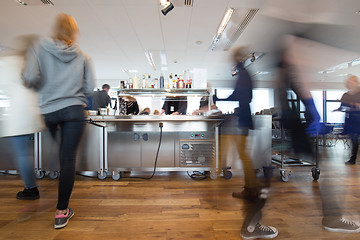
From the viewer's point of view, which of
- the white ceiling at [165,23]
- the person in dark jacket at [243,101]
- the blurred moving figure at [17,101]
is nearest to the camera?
the blurred moving figure at [17,101]

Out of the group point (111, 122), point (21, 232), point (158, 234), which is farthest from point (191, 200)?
point (111, 122)

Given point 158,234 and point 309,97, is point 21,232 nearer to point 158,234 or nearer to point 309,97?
point 158,234

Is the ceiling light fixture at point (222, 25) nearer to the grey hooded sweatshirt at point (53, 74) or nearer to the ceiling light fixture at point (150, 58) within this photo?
the ceiling light fixture at point (150, 58)

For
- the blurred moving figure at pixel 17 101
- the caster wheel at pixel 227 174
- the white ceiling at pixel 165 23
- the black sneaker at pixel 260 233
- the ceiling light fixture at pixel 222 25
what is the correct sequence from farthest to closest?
1. the ceiling light fixture at pixel 222 25
2. the white ceiling at pixel 165 23
3. the caster wheel at pixel 227 174
4. the blurred moving figure at pixel 17 101
5. the black sneaker at pixel 260 233

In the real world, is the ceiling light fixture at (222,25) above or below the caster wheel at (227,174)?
above

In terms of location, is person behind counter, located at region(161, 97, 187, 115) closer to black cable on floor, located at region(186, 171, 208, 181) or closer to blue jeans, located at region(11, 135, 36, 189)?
black cable on floor, located at region(186, 171, 208, 181)

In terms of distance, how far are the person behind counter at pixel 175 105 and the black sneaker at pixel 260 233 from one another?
223 cm

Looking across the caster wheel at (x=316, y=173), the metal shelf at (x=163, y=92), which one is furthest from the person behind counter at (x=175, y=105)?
the caster wheel at (x=316, y=173)

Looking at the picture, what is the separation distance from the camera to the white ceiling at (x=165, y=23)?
9.82 feet

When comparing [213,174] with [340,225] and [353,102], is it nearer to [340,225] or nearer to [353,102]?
[340,225]

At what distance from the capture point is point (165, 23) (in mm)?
3617

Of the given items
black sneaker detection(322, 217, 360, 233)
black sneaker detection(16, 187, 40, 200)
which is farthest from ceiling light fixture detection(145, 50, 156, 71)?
black sneaker detection(322, 217, 360, 233)

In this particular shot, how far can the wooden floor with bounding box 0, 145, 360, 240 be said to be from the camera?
1.10 m

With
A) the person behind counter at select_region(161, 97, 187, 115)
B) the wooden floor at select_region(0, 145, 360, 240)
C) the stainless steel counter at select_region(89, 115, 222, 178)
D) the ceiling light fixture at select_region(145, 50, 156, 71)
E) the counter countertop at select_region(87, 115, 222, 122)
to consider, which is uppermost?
the ceiling light fixture at select_region(145, 50, 156, 71)
